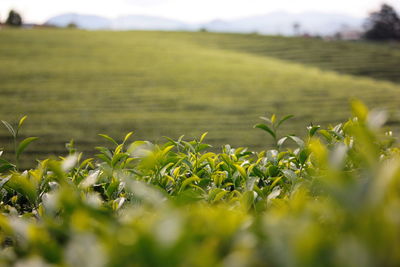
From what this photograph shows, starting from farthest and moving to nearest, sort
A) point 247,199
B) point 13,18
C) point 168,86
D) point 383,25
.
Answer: point 383,25
point 13,18
point 168,86
point 247,199

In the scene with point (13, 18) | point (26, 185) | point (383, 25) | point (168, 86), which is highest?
point (383, 25)

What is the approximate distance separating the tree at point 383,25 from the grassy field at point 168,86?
1594 centimetres

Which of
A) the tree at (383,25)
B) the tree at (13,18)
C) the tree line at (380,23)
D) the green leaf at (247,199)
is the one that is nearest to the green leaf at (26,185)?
Result: the green leaf at (247,199)

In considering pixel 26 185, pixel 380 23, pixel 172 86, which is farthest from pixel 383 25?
pixel 26 185

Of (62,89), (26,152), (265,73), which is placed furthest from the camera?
(265,73)

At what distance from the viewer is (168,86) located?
35.0 ft

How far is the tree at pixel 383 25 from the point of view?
107ft

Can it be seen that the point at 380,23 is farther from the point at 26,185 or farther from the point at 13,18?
the point at 26,185

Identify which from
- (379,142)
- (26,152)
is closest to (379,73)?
(26,152)

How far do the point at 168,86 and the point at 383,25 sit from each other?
30.2 meters

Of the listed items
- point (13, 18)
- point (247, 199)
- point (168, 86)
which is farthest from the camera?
point (13, 18)

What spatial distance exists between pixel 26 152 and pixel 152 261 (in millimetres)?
6182

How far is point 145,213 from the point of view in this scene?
573 mm

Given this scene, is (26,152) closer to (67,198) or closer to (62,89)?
(62,89)
